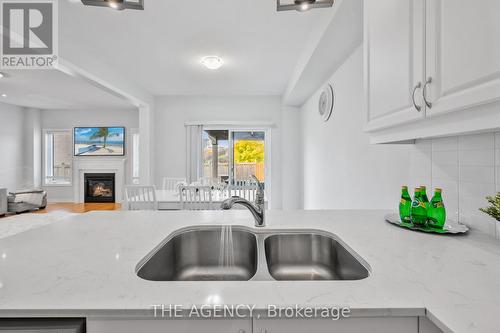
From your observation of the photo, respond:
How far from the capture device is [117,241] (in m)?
0.99

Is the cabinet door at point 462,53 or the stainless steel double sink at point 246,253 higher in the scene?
the cabinet door at point 462,53

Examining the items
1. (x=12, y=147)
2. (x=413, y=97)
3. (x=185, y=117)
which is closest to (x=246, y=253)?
(x=413, y=97)

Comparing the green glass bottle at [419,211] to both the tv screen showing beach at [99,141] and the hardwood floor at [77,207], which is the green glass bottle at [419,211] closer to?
the hardwood floor at [77,207]

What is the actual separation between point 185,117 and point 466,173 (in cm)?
502

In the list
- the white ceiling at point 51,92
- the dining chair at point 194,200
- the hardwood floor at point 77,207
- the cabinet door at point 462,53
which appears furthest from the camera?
the hardwood floor at point 77,207

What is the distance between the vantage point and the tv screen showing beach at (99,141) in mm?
6855

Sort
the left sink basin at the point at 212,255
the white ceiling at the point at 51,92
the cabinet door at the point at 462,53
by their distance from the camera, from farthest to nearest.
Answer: the white ceiling at the point at 51,92 < the left sink basin at the point at 212,255 < the cabinet door at the point at 462,53

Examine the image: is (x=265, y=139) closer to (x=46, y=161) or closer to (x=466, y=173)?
(x=466, y=173)

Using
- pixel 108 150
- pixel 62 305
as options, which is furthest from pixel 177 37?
pixel 108 150

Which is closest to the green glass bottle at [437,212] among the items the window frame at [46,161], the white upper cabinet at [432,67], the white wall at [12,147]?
the white upper cabinet at [432,67]

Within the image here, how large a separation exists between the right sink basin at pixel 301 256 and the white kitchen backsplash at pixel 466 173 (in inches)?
24.2

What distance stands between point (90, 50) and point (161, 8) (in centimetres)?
144

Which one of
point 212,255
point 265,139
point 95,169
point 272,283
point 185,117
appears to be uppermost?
point 185,117

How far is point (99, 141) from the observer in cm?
687
